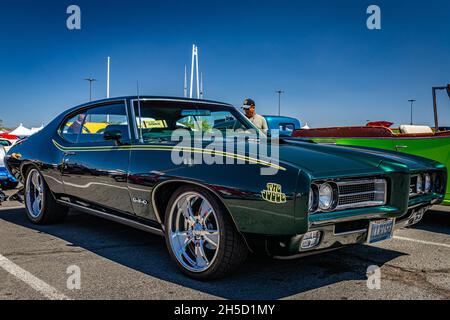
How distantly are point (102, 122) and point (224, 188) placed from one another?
2506 mm

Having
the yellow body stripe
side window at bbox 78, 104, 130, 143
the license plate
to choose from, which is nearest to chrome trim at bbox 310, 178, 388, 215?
the license plate

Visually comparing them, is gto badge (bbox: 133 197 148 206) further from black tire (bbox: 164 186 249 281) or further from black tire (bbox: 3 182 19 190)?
black tire (bbox: 3 182 19 190)

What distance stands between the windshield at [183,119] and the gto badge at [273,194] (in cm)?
138

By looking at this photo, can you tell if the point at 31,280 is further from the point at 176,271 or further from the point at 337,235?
the point at 337,235

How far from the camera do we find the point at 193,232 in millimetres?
3225

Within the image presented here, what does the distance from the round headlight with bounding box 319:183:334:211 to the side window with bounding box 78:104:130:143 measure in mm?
1837

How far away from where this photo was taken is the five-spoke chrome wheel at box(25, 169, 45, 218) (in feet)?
16.7

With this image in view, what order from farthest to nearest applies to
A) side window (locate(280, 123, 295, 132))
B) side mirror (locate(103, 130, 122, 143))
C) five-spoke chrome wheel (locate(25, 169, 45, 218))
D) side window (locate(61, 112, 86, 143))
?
1. side window (locate(280, 123, 295, 132))
2. five-spoke chrome wheel (locate(25, 169, 45, 218))
3. side window (locate(61, 112, 86, 143))
4. side mirror (locate(103, 130, 122, 143))

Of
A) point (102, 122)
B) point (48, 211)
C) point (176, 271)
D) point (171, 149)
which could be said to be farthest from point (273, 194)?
point (48, 211)

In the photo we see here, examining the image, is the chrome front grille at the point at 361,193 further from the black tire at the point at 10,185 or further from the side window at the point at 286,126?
the black tire at the point at 10,185

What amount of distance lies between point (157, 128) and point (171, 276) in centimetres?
138

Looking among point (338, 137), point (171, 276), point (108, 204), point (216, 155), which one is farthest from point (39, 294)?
point (338, 137)

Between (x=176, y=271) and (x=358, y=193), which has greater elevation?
(x=358, y=193)

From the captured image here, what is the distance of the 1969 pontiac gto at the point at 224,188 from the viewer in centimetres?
267
